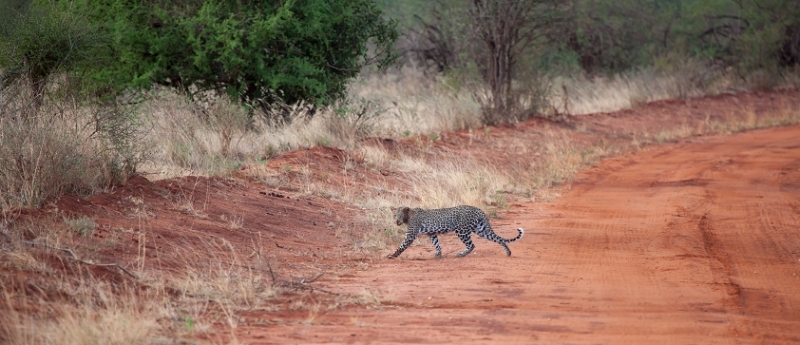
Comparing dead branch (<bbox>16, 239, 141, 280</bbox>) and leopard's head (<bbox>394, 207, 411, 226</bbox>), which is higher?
dead branch (<bbox>16, 239, 141, 280</bbox>)

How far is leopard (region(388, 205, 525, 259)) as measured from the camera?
396 inches

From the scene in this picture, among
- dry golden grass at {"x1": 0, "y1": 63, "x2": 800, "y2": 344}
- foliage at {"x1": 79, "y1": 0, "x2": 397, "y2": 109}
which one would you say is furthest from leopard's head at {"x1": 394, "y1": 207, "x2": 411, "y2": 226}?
foliage at {"x1": 79, "y1": 0, "x2": 397, "y2": 109}

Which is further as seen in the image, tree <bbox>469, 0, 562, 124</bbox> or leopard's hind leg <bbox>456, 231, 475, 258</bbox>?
tree <bbox>469, 0, 562, 124</bbox>

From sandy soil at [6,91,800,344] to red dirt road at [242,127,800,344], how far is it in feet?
0.08

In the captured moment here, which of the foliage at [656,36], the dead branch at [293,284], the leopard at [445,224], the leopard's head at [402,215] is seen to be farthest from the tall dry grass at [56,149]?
the foliage at [656,36]

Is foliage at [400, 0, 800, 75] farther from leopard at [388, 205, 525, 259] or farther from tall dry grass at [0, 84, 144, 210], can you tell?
leopard at [388, 205, 525, 259]

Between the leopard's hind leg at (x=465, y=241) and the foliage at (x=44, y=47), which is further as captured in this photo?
the foliage at (x=44, y=47)

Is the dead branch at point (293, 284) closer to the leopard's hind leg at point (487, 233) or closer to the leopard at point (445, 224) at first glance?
the leopard at point (445, 224)

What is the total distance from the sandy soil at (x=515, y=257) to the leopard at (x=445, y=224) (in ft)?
0.69

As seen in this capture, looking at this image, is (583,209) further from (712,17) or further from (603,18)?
(712,17)

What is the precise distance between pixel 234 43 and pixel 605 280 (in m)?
9.44

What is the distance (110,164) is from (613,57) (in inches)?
1120

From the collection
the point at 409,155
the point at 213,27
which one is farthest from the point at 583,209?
the point at 213,27

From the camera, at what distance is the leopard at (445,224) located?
10062 millimetres
